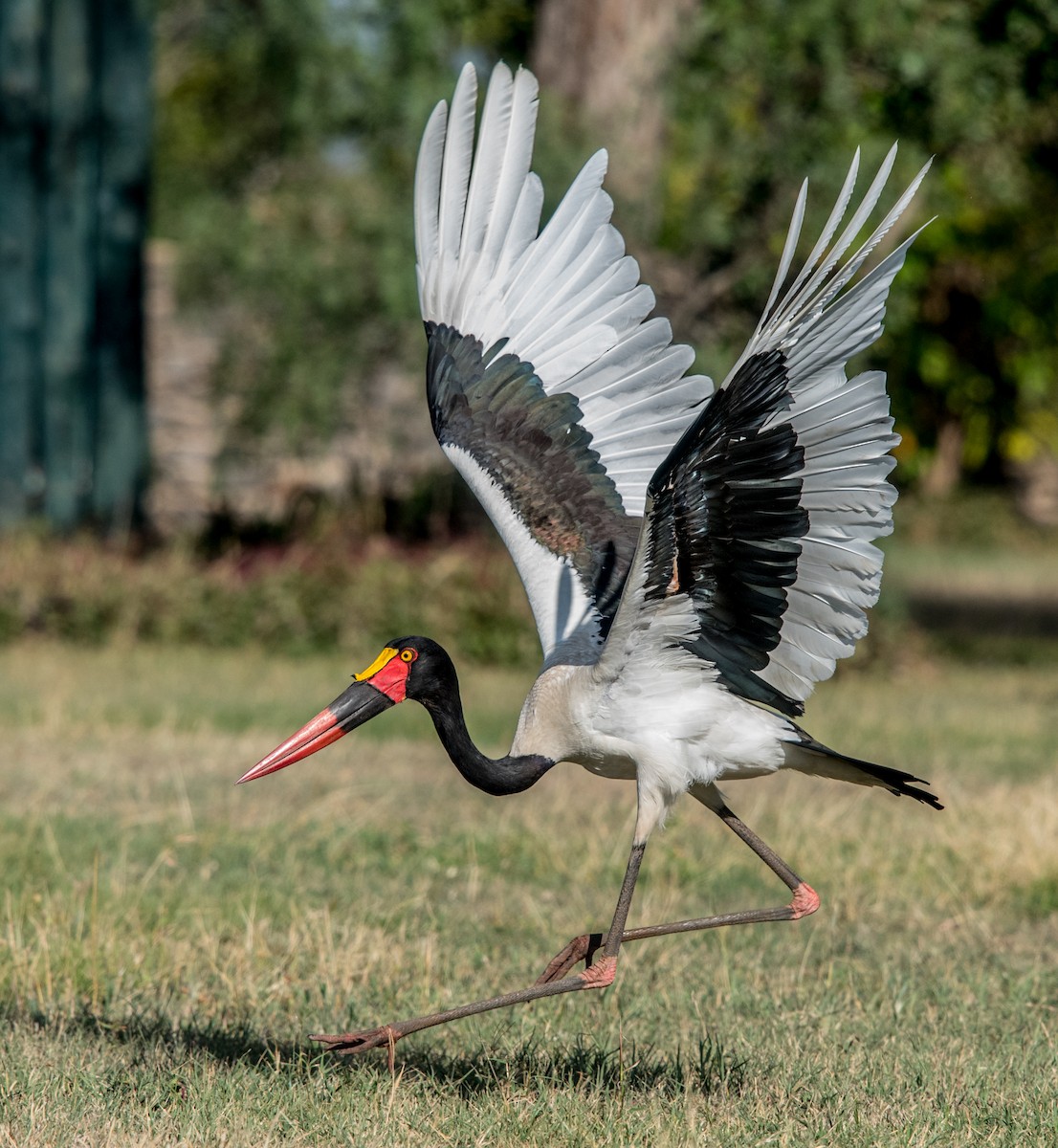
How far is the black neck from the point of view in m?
4.66

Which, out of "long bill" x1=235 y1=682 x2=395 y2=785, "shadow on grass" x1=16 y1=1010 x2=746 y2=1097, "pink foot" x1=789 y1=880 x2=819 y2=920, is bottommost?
"shadow on grass" x1=16 y1=1010 x2=746 y2=1097

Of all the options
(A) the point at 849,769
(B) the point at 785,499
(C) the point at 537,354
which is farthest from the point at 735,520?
(C) the point at 537,354

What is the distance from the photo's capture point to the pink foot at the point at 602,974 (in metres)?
4.49

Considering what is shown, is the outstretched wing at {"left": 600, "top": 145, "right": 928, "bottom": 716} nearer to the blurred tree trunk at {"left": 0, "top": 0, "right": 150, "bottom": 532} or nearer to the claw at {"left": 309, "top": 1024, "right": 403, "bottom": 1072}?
the claw at {"left": 309, "top": 1024, "right": 403, "bottom": 1072}

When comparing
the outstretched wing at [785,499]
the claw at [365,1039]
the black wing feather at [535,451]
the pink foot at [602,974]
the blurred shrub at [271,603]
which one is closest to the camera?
the outstretched wing at [785,499]

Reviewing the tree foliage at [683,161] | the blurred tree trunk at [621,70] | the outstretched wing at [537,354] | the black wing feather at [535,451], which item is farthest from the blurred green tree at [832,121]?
the black wing feather at [535,451]

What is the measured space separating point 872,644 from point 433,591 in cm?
324

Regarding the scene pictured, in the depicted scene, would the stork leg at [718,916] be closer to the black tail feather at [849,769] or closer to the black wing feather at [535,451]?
the black tail feather at [849,769]

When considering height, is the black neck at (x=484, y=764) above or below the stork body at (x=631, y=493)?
below

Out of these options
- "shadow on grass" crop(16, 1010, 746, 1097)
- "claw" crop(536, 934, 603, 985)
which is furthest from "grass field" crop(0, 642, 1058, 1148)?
"claw" crop(536, 934, 603, 985)

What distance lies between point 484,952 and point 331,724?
4.37 ft

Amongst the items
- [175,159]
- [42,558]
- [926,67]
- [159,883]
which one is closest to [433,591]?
[42,558]

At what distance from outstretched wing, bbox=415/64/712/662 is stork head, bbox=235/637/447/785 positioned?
643 mm

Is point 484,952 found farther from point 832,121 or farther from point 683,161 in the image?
point 683,161
